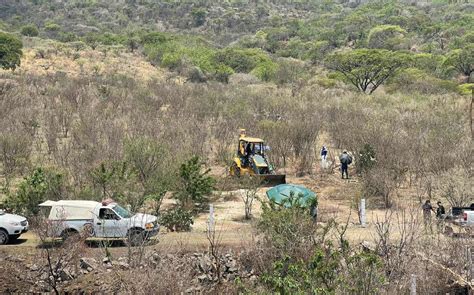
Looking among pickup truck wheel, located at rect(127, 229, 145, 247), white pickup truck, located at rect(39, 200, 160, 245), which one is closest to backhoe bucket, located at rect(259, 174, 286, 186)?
white pickup truck, located at rect(39, 200, 160, 245)

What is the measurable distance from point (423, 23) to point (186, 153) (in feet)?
285

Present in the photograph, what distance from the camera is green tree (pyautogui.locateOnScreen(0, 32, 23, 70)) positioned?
5972cm

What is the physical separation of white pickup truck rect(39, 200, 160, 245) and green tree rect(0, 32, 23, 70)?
4872cm

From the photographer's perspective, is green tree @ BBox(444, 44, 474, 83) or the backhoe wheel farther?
green tree @ BBox(444, 44, 474, 83)

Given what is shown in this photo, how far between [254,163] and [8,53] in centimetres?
4524

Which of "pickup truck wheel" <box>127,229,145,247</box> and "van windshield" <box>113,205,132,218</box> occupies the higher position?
"van windshield" <box>113,205,132,218</box>

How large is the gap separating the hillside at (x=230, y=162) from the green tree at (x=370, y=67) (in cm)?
25

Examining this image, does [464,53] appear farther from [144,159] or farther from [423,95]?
[144,159]

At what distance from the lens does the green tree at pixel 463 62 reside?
6397 centimetres

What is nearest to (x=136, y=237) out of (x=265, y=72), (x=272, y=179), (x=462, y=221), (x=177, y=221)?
(x=177, y=221)

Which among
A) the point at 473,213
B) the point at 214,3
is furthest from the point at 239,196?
the point at 214,3

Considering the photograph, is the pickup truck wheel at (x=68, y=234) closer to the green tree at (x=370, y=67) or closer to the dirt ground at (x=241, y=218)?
the dirt ground at (x=241, y=218)

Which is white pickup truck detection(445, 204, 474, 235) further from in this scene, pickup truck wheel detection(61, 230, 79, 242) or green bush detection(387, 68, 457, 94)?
green bush detection(387, 68, 457, 94)

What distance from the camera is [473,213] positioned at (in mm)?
16734
